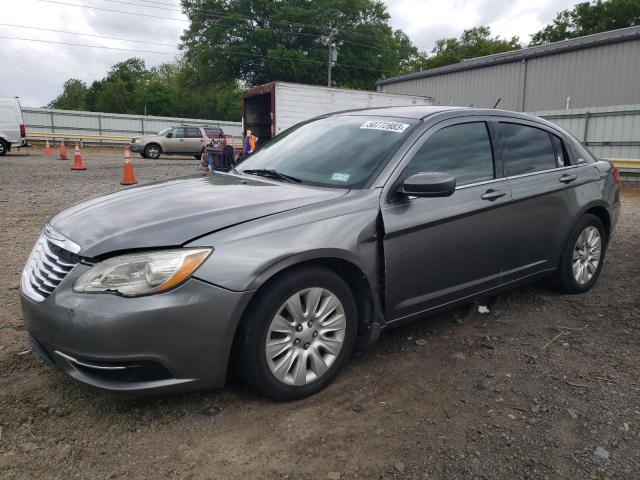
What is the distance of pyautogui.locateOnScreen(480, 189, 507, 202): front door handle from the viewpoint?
3.60 metres

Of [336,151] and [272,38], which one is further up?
[272,38]

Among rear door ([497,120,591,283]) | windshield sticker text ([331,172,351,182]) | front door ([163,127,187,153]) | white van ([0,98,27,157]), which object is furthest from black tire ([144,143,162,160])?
windshield sticker text ([331,172,351,182])

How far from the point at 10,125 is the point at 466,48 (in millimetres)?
48949

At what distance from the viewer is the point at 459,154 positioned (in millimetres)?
3617

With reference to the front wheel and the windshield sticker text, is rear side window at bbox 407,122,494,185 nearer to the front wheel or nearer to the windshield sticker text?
the windshield sticker text

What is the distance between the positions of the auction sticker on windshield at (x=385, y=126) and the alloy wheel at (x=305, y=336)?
1.25 m

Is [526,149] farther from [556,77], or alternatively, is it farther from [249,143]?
[556,77]

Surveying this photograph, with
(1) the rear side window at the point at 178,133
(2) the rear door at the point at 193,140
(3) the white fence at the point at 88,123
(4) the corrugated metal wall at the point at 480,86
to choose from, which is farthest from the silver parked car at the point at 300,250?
(3) the white fence at the point at 88,123

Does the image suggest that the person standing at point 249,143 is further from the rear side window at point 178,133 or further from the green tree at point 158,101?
the green tree at point 158,101

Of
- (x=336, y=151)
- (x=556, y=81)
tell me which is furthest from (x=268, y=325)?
(x=556, y=81)

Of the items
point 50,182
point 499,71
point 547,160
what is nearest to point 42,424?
point 547,160

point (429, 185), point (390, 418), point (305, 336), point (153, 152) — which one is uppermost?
point (153, 152)

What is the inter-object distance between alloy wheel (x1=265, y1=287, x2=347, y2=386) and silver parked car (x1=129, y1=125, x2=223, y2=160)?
2296 cm

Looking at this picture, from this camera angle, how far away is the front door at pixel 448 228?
3.15 meters
